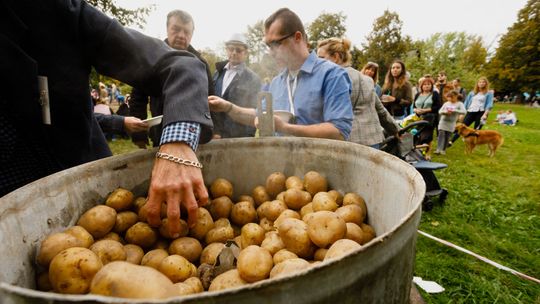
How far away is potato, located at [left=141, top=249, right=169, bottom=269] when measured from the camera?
1.23 metres

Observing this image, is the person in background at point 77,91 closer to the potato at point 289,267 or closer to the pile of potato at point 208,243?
the pile of potato at point 208,243

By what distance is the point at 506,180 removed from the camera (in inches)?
225

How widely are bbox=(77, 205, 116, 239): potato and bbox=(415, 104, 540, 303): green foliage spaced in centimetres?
247

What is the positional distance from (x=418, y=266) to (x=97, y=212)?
9.33 ft

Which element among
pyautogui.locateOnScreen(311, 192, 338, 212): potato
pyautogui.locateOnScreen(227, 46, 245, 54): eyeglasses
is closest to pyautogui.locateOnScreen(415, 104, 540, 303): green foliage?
pyautogui.locateOnScreen(311, 192, 338, 212): potato

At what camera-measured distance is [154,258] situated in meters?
1.25

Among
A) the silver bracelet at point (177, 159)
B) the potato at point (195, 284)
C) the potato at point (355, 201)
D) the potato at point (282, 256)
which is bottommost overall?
the potato at point (195, 284)

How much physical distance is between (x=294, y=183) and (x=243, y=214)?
326 mm

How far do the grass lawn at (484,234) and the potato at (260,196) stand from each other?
1762mm

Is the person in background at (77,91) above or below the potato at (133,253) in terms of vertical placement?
above

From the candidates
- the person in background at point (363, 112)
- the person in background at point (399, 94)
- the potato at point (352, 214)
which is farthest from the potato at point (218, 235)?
the person in background at point (399, 94)

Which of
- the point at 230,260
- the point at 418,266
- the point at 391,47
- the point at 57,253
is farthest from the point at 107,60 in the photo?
the point at 391,47

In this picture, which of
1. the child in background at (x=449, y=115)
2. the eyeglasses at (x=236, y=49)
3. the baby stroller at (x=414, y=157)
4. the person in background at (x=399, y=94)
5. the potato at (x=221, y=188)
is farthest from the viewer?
the child in background at (x=449, y=115)

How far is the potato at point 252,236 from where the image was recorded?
140 centimetres
